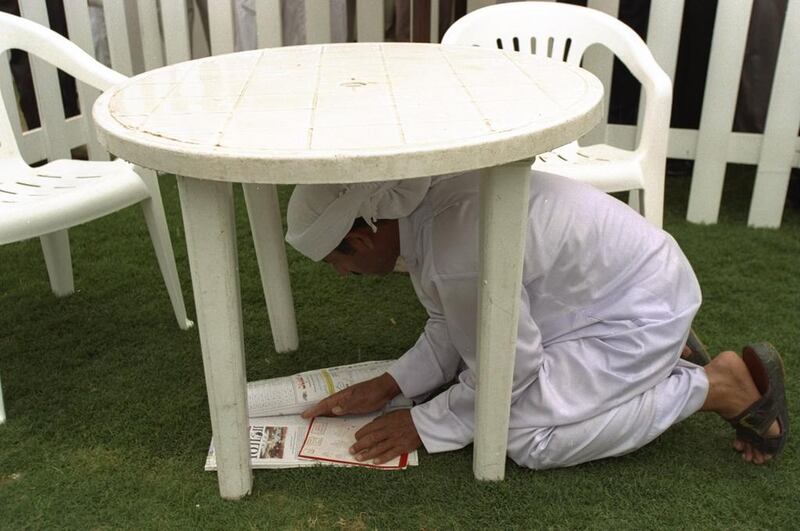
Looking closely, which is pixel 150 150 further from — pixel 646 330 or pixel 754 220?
pixel 754 220

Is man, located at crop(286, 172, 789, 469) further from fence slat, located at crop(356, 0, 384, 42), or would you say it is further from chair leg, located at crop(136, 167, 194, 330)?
fence slat, located at crop(356, 0, 384, 42)

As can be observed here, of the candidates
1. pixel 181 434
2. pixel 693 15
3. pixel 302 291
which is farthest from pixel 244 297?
pixel 693 15

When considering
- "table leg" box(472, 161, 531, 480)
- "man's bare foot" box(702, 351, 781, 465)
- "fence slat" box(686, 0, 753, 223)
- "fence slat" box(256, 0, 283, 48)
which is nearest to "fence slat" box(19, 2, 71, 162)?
"fence slat" box(256, 0, 283, 48)

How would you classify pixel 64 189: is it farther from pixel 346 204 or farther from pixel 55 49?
pixel 346 204

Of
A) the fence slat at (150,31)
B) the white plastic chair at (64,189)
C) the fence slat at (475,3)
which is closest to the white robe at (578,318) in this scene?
the white plastic chair at (64,189)

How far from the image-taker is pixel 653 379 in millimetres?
1590

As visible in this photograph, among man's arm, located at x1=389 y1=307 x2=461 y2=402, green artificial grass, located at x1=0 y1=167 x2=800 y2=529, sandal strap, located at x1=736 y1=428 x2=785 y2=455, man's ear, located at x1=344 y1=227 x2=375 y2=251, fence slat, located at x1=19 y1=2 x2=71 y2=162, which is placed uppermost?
man's ear, located at x1=344 y1=227 x2=375 y2=251

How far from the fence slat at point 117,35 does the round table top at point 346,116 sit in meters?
1.84

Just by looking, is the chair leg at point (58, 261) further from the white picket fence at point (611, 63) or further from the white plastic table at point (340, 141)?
the white plastic table at point (340, 141)

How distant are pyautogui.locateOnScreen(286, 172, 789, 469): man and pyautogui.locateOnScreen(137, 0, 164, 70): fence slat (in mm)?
2271

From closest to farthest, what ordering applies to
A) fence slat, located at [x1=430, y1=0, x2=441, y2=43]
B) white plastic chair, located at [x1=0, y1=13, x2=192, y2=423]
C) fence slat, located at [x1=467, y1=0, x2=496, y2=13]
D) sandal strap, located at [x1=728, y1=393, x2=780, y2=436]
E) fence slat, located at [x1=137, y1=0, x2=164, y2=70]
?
sandal strap, located at [x1=728, y1=393, x2=780, y2=436]
white plastic chair, located at [x1=0, y1=13, x2=192, y2=423]
fence slat, located at [x1=467, y1=0, x2=496, y2=13]
fence slat, located at [x1=137, y1=0, x2=164, y2=70]
fence slat, located at [x1=430, y1=0, x2=441, y2=43]

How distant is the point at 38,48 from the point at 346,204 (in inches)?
49.2

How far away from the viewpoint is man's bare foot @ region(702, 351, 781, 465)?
1.61 m

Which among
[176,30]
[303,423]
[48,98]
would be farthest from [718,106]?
[48,98]
